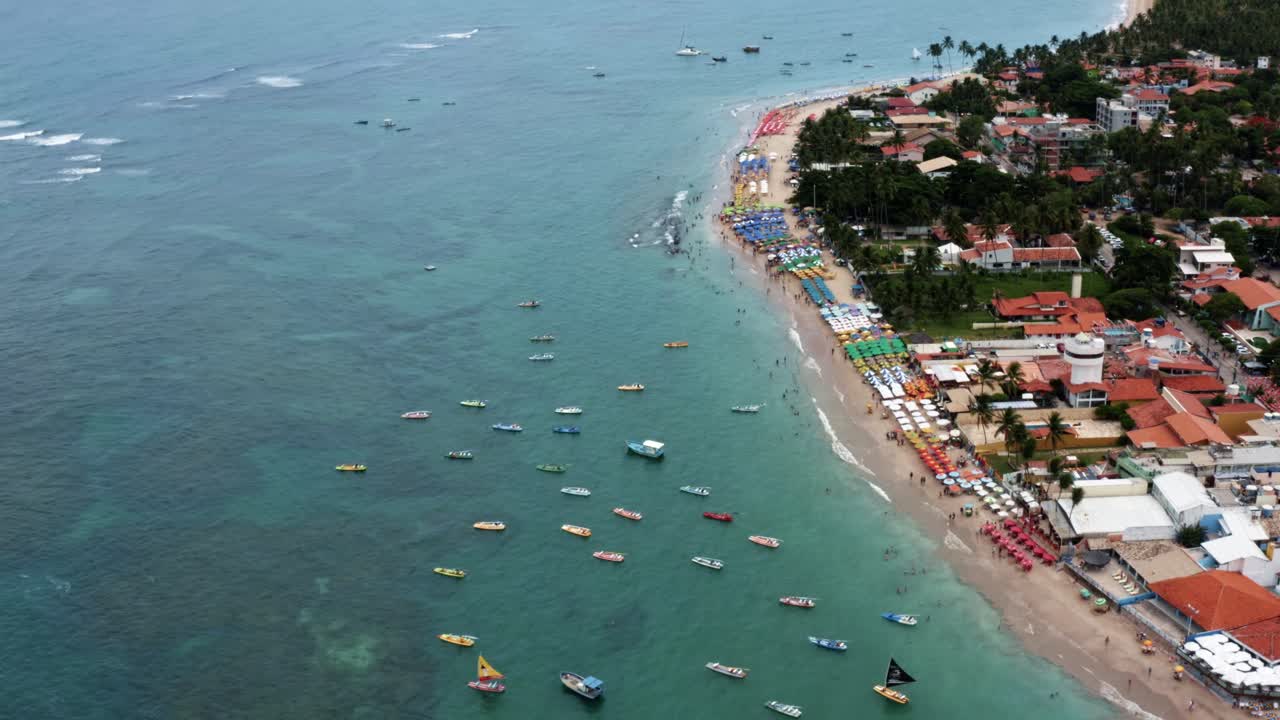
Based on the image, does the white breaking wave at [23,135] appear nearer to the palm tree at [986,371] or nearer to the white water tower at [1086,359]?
the palm tree at [986,371]

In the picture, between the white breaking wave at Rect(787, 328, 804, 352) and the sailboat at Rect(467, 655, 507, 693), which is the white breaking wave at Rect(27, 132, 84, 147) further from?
the sailboat at Rect(467, 655, 507, 693)

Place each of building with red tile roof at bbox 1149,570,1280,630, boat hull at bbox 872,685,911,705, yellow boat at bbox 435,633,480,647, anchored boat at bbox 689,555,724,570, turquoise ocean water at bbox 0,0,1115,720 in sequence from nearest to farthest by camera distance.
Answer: boat hull at bbox 872,685,911,705 → building with red tile roof at bbox 1149,570,1280,630 → turquoise ocean water at bbox 0,0,1115,720 → yellow boat at bbox 435,633,480,647 → anchored boat at bbox 689,555,724,570

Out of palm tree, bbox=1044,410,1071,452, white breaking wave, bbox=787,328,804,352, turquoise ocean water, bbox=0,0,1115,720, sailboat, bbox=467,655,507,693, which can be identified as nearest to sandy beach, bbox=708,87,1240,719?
white breaking wave, bbox=787,328,804,352

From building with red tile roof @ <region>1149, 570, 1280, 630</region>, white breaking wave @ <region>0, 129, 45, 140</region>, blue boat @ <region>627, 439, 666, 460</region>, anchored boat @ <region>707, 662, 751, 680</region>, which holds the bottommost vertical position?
anchored boat @ <region>707, 662, 751, 680</region>

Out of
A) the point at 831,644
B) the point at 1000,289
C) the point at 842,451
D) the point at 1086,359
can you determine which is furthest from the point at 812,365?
the point at 831,644

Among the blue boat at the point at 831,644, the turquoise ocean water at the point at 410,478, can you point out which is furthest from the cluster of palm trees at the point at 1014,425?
the blue boat at the point at 831,644

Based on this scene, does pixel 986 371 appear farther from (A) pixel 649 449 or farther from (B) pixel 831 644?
(B) pixel 831 644

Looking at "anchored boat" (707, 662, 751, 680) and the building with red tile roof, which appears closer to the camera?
the building with red tile roof

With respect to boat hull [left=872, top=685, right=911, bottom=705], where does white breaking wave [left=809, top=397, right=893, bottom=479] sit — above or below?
above
